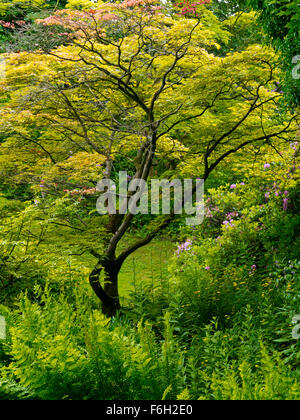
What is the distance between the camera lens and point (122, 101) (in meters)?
6.52

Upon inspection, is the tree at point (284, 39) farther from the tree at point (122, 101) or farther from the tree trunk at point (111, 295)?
the tree trunk at point (111, 295)

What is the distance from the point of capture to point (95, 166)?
5.96 m

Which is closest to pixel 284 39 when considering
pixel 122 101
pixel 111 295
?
pixel 122 101

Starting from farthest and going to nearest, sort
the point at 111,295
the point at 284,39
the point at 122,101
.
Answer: the point at 122,101 < the point at 111,295 < the point at 284,39

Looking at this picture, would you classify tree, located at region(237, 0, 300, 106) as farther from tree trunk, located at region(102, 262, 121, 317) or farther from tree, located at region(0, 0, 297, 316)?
tree trunk, located at region(102, 262, 121, 317)

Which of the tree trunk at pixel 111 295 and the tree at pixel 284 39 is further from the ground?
the tree at pixel 284 39

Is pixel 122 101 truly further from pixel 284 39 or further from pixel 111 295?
pixel 111 295

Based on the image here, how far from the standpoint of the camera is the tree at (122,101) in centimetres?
527

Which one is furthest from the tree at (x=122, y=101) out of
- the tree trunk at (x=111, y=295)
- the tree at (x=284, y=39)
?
the tree at (x=284, y=39)

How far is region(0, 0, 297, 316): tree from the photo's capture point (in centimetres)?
527

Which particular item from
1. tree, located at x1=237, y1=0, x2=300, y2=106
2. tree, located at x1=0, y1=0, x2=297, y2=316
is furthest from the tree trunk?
tree, located at x1=237, y1=0, x2=300, y2=106

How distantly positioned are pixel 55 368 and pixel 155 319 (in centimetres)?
276
